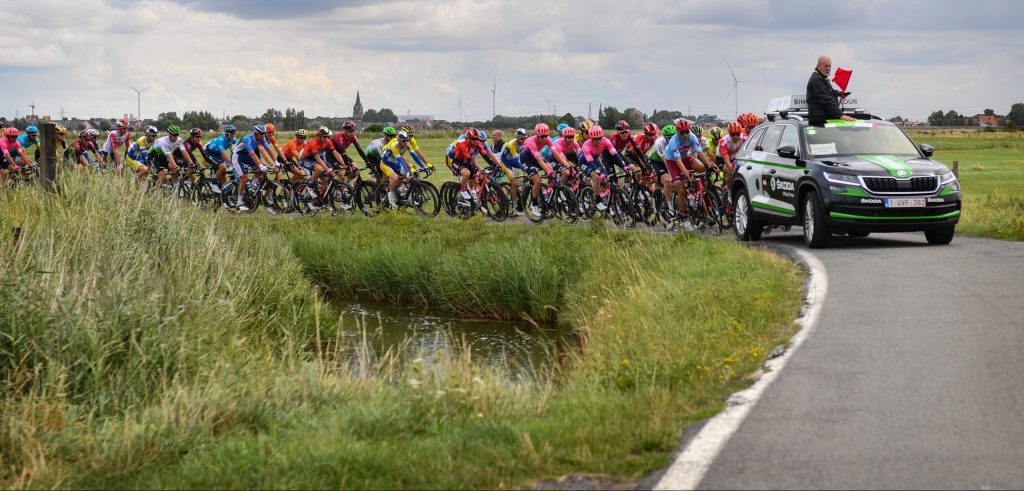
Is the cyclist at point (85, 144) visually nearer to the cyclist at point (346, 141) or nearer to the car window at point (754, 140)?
the cyclist at point (346, 141)

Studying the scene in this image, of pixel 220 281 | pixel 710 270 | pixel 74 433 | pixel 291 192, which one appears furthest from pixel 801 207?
pixel 291 192

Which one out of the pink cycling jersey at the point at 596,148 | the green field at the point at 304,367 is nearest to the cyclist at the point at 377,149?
the pink cycling jersey at the point at 596,148

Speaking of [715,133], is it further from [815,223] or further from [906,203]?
[906,203]

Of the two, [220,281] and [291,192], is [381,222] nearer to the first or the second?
[291,192]

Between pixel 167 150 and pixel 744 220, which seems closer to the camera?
pixel 744 220

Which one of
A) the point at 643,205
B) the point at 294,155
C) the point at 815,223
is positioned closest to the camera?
the point at 815,223

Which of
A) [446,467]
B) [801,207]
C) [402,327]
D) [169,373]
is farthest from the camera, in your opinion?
[402,327]

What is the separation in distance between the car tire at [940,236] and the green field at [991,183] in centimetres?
224

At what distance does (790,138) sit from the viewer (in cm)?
1791

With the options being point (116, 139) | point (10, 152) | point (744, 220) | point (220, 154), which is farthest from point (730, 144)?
point (10, 152)

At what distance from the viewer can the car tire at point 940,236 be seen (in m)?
16.9

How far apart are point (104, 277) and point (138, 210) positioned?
489 centimetres

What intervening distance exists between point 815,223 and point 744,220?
243cm

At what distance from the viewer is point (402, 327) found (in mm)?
18906
